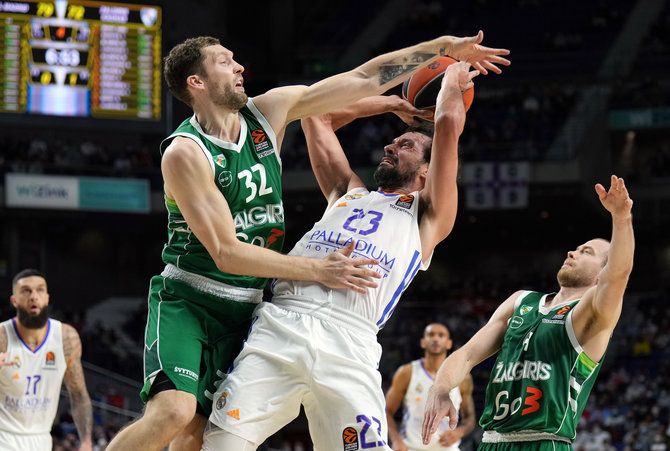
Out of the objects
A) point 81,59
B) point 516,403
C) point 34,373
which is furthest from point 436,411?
point 81,59

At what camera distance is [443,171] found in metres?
4.41

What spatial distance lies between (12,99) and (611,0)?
52.9 ft

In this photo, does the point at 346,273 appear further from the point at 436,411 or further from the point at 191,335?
the point at 436,411

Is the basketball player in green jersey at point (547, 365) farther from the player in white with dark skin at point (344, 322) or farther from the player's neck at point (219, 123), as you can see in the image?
the player's neck at point (219, 123)

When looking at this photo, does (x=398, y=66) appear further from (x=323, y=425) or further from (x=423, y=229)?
(x=323, y=425)

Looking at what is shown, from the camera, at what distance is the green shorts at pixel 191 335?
3.92m

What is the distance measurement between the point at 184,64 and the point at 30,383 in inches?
161

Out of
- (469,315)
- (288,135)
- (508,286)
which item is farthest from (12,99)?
(508,286)

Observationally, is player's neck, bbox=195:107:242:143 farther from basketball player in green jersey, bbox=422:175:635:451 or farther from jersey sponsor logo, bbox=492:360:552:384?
jersey sponsor logo, bbox=492:360:552:384

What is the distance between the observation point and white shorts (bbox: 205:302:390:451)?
3.94 m

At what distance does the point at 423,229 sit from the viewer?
4.52 meters

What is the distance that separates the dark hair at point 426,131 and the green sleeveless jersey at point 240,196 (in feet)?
2.99

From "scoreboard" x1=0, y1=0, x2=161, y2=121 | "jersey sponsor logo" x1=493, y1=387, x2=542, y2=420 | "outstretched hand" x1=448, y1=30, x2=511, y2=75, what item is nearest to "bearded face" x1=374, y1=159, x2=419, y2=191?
"outstretched hand" x1=448, y1=30, x2=511, y2=75

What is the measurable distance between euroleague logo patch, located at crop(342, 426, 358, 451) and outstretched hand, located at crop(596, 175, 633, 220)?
146 cm
